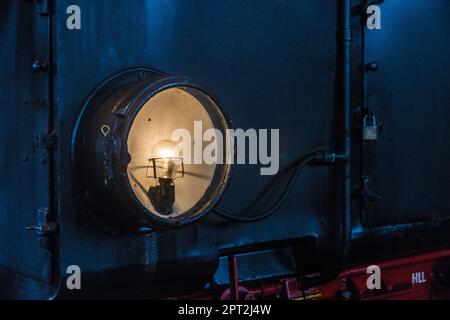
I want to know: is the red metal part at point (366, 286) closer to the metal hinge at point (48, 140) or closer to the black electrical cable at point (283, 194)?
the black electrical cable at point (283, 194)

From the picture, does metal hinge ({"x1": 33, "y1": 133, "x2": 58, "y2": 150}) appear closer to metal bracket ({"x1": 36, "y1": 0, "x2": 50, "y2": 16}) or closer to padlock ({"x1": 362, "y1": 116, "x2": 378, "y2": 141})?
metal bracket ({"x1": 36, "y1": 0, "x2": 50, "y2": 16})

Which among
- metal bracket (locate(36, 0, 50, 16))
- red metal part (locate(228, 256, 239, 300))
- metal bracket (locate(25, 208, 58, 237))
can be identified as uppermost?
metal bracket (locate(36, 0, 50, 16))

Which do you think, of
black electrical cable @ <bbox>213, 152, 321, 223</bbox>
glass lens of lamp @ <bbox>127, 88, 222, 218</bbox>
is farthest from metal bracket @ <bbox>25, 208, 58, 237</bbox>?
black electrical cable @ <bbox>213, 152, 321, 223</bbox>

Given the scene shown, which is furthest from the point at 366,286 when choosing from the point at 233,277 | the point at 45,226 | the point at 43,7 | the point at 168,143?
the point at 43,7

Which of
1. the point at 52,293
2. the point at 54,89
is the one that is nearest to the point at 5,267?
the point at 52,293

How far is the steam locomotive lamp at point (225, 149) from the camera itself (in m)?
1.58

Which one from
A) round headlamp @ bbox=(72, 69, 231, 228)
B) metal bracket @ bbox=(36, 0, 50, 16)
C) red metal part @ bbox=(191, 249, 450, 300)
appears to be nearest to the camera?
round headlamp @ bbox=(72, 69, 231, 228)

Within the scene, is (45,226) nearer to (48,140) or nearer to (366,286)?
(48,140)

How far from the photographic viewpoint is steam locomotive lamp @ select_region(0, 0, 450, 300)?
5.20ft

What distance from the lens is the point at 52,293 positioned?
1.63 metres

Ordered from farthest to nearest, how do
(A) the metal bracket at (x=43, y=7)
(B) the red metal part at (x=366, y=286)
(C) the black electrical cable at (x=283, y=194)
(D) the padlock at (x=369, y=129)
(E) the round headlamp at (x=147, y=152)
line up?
(D) the padlock at (x=369, y=129) < (B) the red metal part at (x=366, y=286) < (C) the black electrical cable at (x=283, y=194) < (A) the metal bracket at (x=43, y=7) < (E) the round headlamp at (x=147, y=152)

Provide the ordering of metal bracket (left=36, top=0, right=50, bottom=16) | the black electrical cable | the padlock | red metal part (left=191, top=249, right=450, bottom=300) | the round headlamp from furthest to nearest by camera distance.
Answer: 1. the padlock
2. red metal part (left=191, top=249, right=450, bottom=300)
3. the black electrical cable
4. metal bracket (left=36, top=0, right=50, bottom=16)
5. the round headlamp

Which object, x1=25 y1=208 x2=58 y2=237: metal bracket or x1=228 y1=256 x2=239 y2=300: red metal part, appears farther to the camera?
x1=228 y1=256 x2=239 y2=300: red metal part

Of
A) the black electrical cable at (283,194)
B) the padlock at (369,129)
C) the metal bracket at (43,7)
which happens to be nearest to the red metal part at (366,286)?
the black electrical cable at (283,194)
